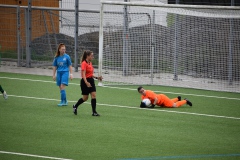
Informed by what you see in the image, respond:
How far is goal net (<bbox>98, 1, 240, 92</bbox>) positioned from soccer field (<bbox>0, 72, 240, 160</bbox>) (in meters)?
1.63

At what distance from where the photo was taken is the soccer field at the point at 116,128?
38.4 ft

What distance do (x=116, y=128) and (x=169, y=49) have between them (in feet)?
29.3

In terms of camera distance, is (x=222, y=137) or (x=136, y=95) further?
(x=136, y=95)

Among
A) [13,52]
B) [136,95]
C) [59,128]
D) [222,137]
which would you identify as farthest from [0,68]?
[222,137]

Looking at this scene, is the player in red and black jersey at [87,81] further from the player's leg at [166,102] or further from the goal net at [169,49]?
the goal net at [169,49]

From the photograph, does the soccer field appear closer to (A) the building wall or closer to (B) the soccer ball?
(B) the soccer ball

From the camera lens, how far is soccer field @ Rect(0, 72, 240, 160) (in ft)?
38.4

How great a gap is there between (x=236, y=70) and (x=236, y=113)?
5257 mm

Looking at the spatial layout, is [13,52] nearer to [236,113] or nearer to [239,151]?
[236,113]

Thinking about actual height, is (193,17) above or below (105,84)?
above

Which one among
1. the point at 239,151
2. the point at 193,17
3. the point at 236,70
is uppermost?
the point at 193,17

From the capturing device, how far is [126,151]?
38.8 ft

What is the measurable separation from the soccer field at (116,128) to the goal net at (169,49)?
1626 millimetres

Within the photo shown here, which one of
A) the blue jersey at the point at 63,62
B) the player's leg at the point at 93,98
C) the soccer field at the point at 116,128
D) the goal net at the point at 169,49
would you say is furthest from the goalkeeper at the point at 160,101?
the goal net at the point at 169,49
